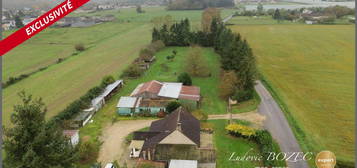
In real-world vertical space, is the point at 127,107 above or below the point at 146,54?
below

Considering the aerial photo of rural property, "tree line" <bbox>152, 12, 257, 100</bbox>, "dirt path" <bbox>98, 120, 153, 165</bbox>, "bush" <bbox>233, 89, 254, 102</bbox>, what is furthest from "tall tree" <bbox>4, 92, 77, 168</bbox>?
"tree line" <bbox>152, 12, 257, 100</bbox>

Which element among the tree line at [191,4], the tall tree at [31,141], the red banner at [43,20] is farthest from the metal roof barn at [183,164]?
the tree line at [191,4]

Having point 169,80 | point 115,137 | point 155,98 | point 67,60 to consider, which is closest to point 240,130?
point 155,98

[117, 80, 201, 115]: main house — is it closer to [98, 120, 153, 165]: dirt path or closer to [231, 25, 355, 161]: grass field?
[98, 120, 153, 165]: dirt path

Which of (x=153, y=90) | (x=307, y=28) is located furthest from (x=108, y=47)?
(x=307, y=28)

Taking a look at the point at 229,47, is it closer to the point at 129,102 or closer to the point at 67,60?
the point at 129,102
